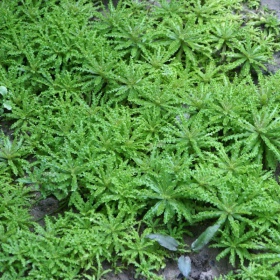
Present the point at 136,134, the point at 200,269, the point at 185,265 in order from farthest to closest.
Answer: the point at 136,134 < the point at 200,269 < the point at 185,265

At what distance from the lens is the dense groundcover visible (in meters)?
3.90

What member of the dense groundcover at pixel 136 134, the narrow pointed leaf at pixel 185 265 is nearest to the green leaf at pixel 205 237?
the dense groundcover at pixel 136 134

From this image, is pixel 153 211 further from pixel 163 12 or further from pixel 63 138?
pixel 163 12

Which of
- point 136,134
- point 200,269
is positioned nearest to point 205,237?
point 200,269

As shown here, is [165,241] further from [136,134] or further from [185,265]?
[136,134]

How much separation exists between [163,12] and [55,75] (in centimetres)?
168

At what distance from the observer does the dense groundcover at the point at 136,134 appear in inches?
154

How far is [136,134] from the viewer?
180 inches

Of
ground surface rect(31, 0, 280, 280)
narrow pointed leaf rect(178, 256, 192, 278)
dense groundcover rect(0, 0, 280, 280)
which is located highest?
dense groundcover rect(0, 0, 280, 280)

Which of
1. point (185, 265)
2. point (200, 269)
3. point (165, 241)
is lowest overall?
point (200, 269)

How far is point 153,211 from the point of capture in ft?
13.2

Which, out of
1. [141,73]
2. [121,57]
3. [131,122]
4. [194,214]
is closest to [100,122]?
[131,122]

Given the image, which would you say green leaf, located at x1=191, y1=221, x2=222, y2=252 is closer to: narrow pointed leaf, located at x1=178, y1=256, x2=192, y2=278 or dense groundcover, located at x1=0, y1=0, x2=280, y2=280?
dense groundcover, located at x1=0, y1=0, x2=280, y2=280

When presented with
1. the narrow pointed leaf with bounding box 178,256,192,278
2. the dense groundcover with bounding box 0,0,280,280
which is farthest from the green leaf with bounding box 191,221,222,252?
the narrow pointed leaf with bounding box 178,256,192,278
